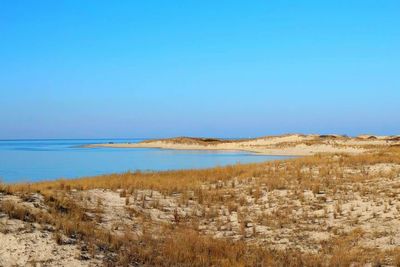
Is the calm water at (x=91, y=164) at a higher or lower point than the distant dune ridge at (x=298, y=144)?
lower

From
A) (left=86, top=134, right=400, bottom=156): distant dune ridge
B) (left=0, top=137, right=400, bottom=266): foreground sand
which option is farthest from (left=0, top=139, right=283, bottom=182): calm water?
(left=0, top=137, right=400, bottom=266): foreground sand

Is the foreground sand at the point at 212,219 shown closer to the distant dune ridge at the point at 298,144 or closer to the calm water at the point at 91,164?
the calm water at the point at 91,164

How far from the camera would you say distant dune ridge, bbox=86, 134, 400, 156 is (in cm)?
6162

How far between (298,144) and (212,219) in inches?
2299

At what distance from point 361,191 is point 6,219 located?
11971 millimetres

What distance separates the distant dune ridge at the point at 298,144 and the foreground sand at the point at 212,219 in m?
34.5

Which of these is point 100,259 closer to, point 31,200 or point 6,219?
point 6,219

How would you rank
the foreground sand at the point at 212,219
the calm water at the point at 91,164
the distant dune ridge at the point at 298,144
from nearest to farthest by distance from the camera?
the foreground sand at the point at 212,219, the calm water at the point at 91,164, the distant dune ridge at the point at 298,144

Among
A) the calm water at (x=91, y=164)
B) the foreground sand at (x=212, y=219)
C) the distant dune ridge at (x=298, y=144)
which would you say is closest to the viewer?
the foreground sand at (x=212, y=219)

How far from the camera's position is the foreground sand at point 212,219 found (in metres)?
9.87

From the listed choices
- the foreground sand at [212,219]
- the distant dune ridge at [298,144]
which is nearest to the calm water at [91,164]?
the distant dune ridge at [298,144]

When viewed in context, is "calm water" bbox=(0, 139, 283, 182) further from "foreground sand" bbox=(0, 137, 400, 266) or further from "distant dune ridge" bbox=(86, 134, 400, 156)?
"foreground sand" bbox=(0, 137, 400, 266)

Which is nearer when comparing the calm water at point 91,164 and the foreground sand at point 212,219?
the foreground sand at point 212,219

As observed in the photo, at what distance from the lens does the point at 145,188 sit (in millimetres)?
19469
